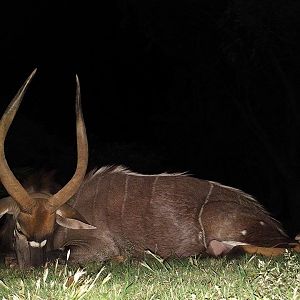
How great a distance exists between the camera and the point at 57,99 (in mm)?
17281

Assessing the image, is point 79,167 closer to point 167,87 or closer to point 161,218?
point 161,218

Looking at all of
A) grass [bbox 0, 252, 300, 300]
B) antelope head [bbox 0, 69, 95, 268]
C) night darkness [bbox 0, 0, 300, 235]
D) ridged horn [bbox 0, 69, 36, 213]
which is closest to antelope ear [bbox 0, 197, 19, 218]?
antelope head [bbox 0, 69, 95, 268]

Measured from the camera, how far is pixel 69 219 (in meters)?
4.86

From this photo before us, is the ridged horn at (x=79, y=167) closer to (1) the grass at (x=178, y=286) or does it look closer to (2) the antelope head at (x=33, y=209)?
(2) the antelope head at (x=33, y=209)

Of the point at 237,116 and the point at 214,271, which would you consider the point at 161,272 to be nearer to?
the point at 214,271

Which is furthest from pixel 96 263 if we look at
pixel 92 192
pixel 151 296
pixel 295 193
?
pixel 295 193

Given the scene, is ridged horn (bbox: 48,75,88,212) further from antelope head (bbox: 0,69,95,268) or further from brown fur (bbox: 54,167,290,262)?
brown fur (bbox: 54,167,290,262)

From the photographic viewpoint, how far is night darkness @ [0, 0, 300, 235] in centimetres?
1064

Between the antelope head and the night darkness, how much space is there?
2487 mm

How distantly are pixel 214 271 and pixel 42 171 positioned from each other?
2563mm

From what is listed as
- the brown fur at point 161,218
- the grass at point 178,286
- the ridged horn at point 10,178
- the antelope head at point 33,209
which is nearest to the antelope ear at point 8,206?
the antelope head at point 33,209

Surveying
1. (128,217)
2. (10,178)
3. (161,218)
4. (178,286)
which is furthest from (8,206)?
(178,286)

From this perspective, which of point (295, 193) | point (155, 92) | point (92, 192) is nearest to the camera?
point (92, 192)

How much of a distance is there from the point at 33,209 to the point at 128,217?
76 centimetres
